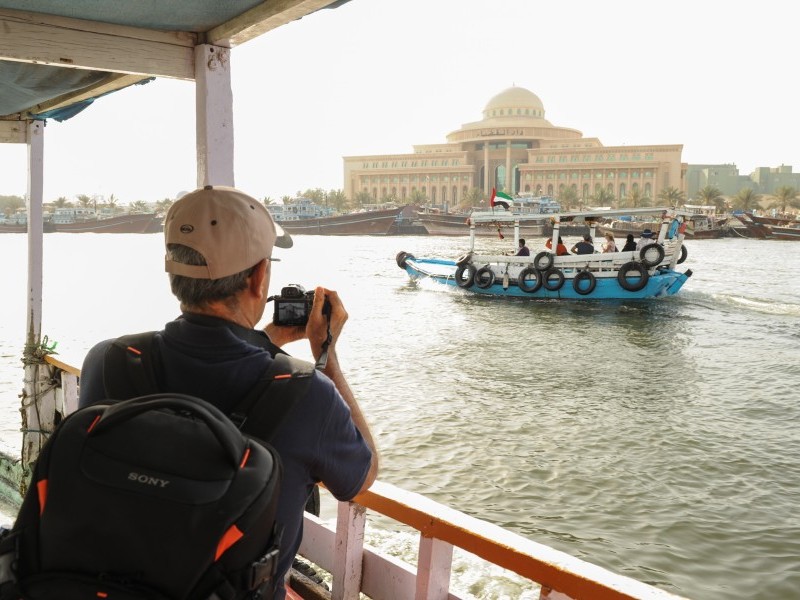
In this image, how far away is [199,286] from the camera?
130cm

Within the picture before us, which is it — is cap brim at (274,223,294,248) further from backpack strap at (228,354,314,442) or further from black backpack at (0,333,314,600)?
black backpack at (0,333,314,600)

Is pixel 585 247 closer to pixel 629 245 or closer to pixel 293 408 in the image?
pixel 629 245

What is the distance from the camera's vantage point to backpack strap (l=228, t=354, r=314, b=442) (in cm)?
118

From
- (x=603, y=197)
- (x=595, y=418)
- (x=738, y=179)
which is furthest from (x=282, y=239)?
(x=738, y=179)

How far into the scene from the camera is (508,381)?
12172 millimetres

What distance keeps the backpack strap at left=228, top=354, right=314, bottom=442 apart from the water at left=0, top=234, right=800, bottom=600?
3.93m

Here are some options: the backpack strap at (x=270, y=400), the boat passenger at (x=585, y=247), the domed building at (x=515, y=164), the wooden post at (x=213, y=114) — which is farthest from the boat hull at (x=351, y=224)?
the backpack strap at (x=270, y=400)

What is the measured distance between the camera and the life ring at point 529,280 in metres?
20.3

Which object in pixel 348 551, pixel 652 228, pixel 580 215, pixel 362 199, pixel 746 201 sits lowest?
pixel 348 551

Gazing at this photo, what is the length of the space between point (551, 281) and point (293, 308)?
19036 mm

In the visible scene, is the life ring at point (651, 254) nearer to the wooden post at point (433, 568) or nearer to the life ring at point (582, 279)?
the life ring at point (582, 279)

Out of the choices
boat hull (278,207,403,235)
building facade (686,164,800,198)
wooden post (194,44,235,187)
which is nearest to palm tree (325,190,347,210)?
boat hull (278,207,403,235)

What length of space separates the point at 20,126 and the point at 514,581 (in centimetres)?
460

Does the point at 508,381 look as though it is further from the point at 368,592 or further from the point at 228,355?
the point at 228,355
